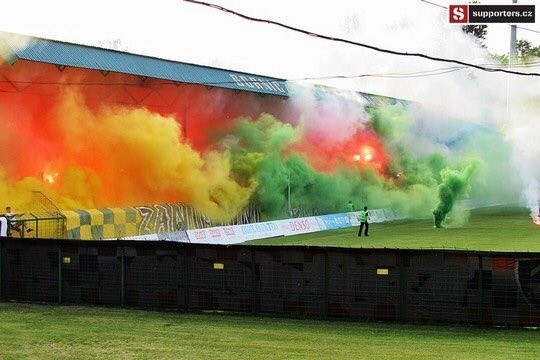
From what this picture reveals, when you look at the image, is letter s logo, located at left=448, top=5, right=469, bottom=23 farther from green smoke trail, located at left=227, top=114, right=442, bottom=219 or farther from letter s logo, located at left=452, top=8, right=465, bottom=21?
green smoke trail, located at left=227, top=114, right=442, bottom=219

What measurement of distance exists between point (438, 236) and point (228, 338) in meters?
26.8

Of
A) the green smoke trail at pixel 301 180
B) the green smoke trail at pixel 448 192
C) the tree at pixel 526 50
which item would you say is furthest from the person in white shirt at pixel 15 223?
the tree at pixel 526 50

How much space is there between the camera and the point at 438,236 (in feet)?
A: 133

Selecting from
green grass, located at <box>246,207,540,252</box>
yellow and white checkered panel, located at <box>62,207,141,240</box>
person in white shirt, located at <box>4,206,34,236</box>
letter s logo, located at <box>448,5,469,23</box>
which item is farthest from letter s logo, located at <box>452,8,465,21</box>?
yellow and white checkered panel, located at <box>62,207,141,240</box>

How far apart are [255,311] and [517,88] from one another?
3494cm

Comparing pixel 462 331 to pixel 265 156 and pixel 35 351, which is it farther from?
pixel 265 156

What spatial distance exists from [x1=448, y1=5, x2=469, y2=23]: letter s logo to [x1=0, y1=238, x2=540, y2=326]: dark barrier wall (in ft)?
30.3

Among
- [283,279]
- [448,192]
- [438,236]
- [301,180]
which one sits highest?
[301,180]

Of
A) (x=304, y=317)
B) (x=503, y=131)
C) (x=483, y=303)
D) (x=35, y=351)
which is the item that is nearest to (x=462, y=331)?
(x=483, y=303)

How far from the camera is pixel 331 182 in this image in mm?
54500

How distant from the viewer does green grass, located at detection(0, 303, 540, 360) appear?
14.0 metres

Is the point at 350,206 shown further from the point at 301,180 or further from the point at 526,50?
the point at 526,50

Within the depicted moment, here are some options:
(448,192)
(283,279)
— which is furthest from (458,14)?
(448,192)

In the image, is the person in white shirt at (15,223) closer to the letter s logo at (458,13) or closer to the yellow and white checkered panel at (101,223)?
the yellow and white checkered panel at (101,223)
